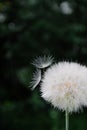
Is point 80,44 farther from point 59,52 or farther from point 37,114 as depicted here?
point 37,114

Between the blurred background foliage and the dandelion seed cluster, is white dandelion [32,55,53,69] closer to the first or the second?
the dandelion seed cluster

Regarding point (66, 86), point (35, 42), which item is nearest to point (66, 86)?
point (66, 86)

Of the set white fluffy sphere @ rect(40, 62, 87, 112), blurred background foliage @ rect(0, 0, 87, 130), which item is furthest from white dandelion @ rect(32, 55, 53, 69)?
blurred background foliage @ rect(0, 0, 87, 130)

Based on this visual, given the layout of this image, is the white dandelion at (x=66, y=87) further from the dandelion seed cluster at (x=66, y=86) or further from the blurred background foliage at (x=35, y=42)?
the blurred background foliage at (x=35, y=42)

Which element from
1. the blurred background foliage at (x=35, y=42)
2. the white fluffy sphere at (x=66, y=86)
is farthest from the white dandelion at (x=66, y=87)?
the blurred background foliage at (x=35, y=42)

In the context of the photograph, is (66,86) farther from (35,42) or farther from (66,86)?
(35,42)

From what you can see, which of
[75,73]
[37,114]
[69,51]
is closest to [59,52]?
[69,51]

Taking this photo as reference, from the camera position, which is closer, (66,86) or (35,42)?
(66,86)
